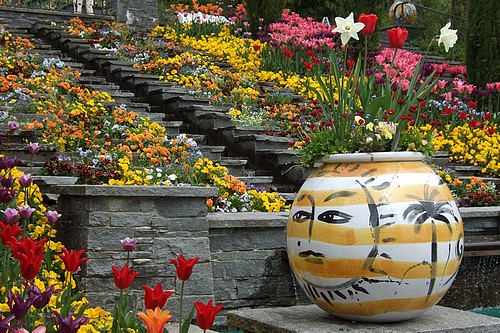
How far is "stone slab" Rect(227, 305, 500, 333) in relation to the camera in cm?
316

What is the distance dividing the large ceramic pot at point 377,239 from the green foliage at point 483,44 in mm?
8175

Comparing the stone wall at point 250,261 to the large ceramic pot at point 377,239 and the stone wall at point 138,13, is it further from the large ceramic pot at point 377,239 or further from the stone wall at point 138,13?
the stone wall at point 138,13

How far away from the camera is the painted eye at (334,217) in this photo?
122 inches

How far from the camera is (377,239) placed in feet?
10.00

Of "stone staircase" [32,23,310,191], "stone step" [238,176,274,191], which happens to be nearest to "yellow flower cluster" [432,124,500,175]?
"stone staircase" [32,23,310,191]

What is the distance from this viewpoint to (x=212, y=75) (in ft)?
31.6

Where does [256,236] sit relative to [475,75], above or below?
below

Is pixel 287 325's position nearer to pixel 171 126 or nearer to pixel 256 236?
pixel 256 236

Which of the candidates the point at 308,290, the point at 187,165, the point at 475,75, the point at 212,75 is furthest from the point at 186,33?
the point at 308,290

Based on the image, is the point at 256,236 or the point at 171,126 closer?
the point at 256,236

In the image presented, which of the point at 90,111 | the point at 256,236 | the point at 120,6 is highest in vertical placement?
the point at 120,6

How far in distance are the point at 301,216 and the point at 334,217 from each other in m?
0.18

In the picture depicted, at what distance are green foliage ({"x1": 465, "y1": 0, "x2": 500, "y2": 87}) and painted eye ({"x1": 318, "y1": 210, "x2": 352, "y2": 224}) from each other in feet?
27.7

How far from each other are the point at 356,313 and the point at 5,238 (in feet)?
4.51
